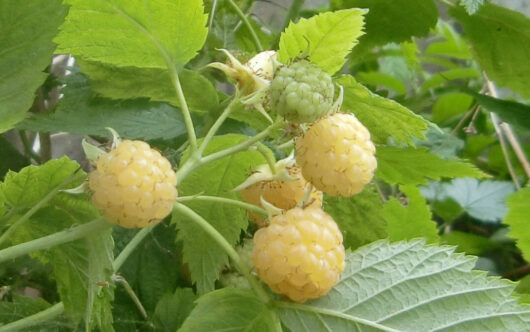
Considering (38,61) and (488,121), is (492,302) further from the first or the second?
(488,121)

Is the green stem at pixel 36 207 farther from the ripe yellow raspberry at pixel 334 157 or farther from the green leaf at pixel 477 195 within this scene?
the green leaf at pixel 477 195

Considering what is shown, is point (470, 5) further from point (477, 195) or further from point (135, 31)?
point (477, 195)

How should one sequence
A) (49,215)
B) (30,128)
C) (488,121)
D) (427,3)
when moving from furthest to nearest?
(488,121), (427,3), (30,128), (49,215)

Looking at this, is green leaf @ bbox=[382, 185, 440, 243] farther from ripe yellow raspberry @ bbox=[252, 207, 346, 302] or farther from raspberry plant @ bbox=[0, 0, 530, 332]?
ripe yellow raspberry @ bbox=[252, 207, 346, 302]

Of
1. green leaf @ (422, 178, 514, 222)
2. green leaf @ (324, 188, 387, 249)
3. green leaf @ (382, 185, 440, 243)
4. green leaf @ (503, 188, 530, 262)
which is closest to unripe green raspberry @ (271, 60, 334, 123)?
green leaf @ (324, 188, 387, 249)

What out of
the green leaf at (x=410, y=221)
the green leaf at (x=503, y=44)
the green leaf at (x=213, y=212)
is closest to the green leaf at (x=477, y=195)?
the green leaf at (x=503, y=44)

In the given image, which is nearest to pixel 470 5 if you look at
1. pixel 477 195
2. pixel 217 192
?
pixel 217 192

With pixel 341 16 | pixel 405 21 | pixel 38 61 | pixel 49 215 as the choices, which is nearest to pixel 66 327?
pixel 49 215
